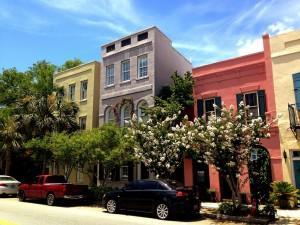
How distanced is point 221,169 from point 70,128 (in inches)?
584

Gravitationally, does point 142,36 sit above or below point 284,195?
above

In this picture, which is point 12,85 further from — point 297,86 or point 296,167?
point 296,167

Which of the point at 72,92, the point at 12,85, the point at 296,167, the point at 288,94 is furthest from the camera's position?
the point at 12,85

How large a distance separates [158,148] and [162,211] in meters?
4.62

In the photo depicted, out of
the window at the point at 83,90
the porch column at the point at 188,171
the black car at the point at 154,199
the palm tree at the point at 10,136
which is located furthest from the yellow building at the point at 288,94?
the palm tree at the point at 10,136

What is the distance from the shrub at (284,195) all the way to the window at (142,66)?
457 inches

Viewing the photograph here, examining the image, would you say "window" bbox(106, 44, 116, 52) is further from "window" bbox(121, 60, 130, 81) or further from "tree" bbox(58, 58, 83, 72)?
"tree" bbox(58, 58, 83, 72)

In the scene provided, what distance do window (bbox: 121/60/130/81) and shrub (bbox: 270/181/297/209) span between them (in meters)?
13.1

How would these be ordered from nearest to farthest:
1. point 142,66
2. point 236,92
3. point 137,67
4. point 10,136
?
1. point 236,92
2. point 142,66
3. point 137,67
4. point 10,136

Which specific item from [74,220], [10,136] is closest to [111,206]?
[74,220]

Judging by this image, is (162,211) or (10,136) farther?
(10,136)

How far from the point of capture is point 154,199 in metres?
13.2

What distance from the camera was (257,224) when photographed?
1176cm

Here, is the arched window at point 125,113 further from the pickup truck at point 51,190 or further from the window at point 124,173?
the pickup truck at point 51,190
